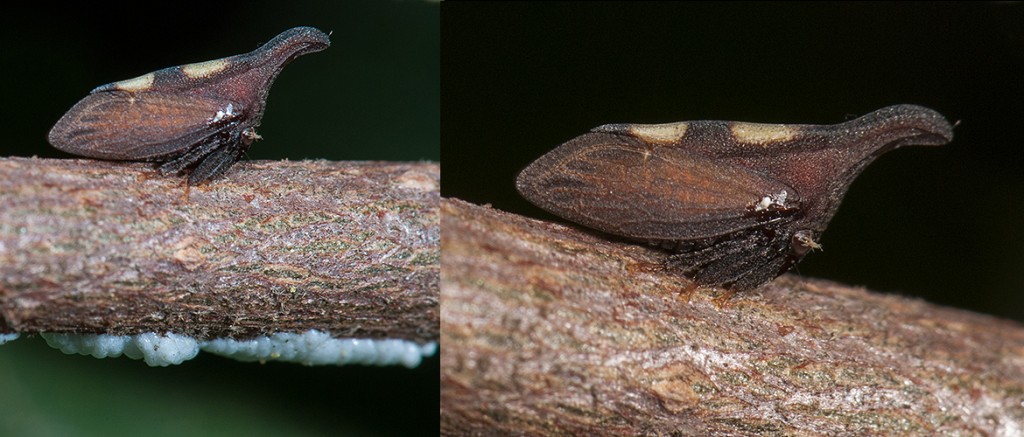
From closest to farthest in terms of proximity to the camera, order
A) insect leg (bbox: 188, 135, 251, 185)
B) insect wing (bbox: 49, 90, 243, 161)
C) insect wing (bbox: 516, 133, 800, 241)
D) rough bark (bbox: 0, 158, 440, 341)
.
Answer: rough bark (bbox: 0, 158, 440, 341), insect wing (bbox: 516, 133, 800, 241), insect leg (bbox: 188, 135, 251, 185), insect wing (bbox: 49, 90, 243, 161)

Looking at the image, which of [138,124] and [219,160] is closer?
[219,160]

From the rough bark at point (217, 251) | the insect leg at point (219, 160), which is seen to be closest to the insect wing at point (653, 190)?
the rough bark at point (217, 251)

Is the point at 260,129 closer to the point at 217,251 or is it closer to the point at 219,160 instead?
the point at 219,160

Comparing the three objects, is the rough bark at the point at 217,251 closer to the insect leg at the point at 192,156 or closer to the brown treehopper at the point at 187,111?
the insect leg at the point at 192,156

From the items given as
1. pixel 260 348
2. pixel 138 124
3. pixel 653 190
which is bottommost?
pixel 260 348

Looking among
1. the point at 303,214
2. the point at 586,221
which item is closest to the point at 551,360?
the point at 586,221

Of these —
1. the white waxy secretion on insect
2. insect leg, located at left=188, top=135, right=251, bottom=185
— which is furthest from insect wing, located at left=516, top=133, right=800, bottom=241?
insect leg, located at left=188, top=135, right=251, bottom=185

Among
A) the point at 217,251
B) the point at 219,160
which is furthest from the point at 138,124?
the point at 217,251

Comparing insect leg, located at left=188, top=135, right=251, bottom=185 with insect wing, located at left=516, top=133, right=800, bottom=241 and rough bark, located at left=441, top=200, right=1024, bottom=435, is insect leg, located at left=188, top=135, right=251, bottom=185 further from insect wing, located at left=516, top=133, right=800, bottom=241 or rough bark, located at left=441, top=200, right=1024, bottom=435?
insect wing, located at left=516, top=133, right=800, bottom=241
